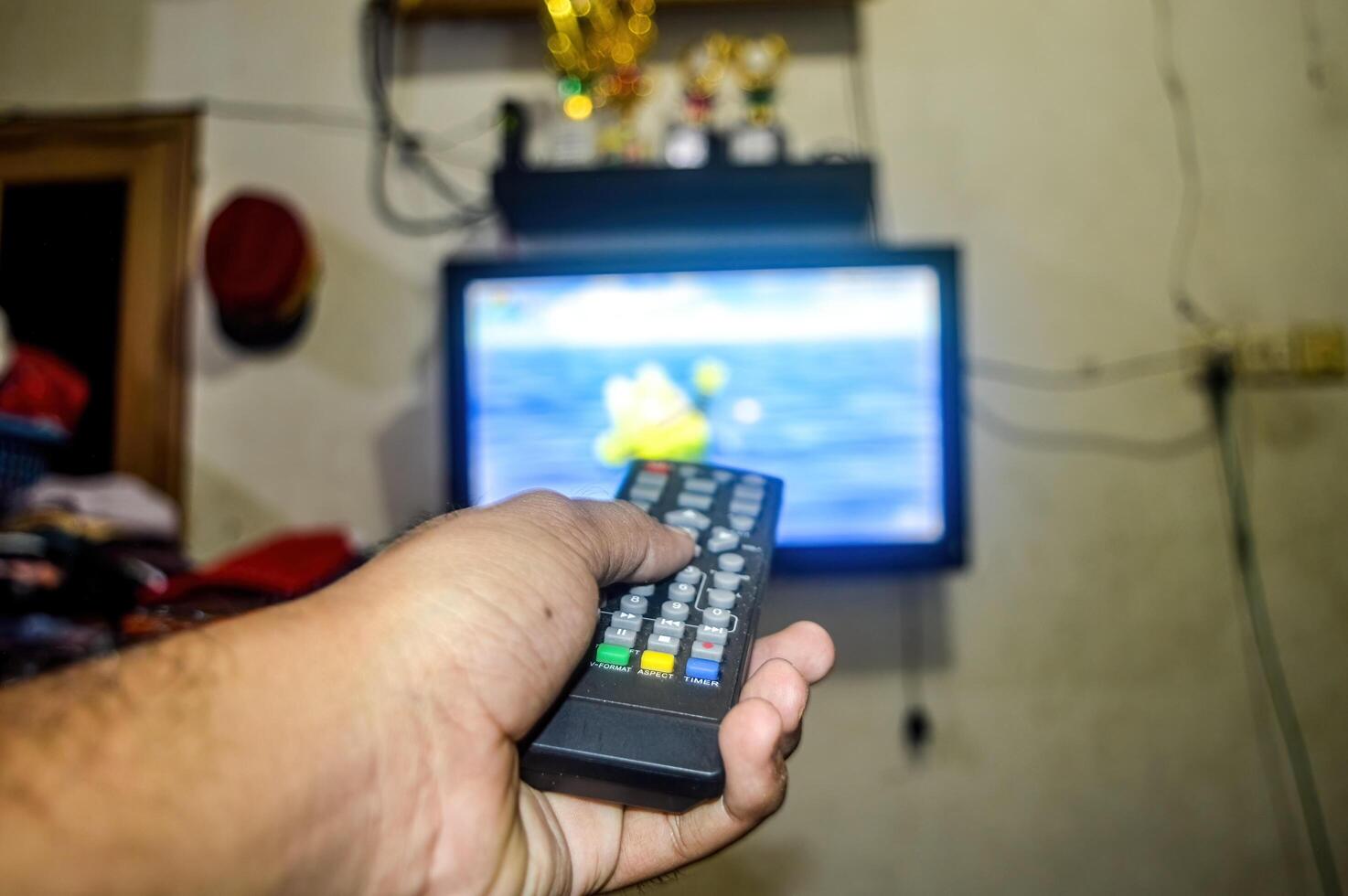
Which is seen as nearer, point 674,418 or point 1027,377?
point 674,418

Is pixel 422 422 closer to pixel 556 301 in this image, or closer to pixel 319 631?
pixel 556 301

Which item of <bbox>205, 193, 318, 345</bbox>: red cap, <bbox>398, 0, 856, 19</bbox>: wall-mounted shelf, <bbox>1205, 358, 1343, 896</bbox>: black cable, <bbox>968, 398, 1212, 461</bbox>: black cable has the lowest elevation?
<bbox>1205, 358, 1343, 896</bbox>: black cable

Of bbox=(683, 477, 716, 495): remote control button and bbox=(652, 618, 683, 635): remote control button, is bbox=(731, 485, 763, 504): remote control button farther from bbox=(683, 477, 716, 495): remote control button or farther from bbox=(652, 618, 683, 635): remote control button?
bbox=(652, 618, 683, 635): remote control button

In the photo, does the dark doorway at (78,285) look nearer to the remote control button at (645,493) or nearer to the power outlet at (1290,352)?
the remote control button at (645,493)

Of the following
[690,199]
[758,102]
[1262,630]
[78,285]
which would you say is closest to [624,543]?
[690,199]

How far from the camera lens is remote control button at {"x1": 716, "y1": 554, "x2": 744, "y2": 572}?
54 centimetres

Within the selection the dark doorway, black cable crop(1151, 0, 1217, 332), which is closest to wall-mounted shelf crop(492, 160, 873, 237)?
black cable crop(1151, 0, 1217, 332)

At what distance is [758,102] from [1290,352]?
0.86 metres

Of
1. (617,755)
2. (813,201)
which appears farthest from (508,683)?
(813,201)

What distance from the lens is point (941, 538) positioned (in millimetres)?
1024

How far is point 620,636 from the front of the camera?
485mm

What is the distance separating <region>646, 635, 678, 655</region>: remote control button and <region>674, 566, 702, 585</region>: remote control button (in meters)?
0.05

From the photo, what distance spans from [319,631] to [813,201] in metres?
0.93

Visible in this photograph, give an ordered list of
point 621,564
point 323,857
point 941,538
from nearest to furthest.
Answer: point 323,857
point 621,564
point 941,538
